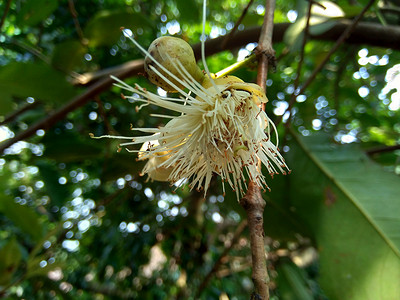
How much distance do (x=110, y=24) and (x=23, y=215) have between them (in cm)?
100

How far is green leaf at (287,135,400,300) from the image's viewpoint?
869 mm

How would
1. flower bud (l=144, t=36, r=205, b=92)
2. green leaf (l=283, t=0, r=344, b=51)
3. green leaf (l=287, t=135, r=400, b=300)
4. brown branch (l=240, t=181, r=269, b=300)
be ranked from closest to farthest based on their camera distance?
brown branch (l=240, t=181, r=269, b=300) → flower bud (l=144, t=36, r=205, b=92) → green leaf (l=287, t=135, r=400, b=300) → green leaf (l=283, t=0, r=344, b=51)

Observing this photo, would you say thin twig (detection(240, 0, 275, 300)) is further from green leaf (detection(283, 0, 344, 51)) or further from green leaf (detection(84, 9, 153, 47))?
green leaf (detection(84, 9, 153, 47))

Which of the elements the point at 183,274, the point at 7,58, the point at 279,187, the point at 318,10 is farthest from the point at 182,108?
the point at 7,58

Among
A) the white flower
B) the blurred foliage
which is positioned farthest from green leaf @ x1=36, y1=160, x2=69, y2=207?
the white flower

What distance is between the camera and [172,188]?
6.71 ft

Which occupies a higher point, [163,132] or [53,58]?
[53,58]

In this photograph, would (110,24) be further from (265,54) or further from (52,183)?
(265,54)

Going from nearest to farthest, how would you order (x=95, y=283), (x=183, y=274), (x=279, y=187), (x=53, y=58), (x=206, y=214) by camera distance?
(x=279, y=187)
(x=53, y=58)
(x=183, y=274)
(x=206, y=214)
(x=95, y=283)

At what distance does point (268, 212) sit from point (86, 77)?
1.02 m

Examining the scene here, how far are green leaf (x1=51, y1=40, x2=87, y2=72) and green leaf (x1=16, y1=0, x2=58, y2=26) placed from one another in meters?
0.15

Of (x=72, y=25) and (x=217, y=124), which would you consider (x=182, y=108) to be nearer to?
(x=217, y=124)

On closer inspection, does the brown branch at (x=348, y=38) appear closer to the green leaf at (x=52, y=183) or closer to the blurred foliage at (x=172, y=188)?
the blurred foliage at (x=172, y=188)

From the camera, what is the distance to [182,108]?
0.79 meters
